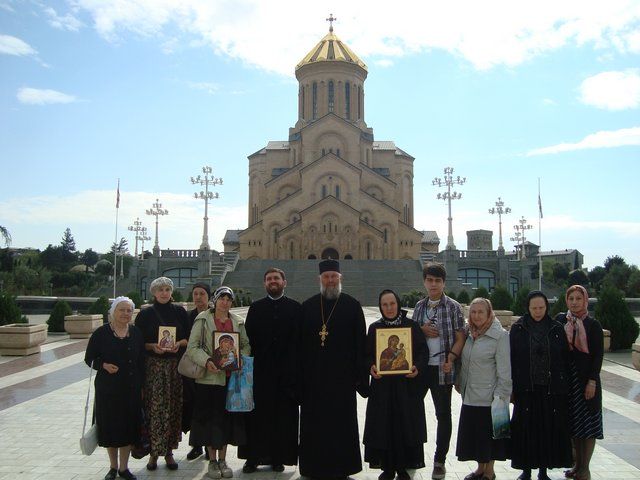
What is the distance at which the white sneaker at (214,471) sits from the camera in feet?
17.3

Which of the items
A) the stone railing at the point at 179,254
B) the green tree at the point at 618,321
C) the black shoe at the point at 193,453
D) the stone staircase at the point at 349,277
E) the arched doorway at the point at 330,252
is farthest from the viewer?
the stone railing at the point at 179,254

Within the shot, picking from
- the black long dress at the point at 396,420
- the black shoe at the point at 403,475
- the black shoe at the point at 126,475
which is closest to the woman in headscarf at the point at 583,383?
the black long dress at the point at 396,420

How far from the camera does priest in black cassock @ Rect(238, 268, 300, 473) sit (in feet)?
18.0

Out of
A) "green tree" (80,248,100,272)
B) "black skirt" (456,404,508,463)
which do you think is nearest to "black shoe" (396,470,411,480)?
"black skirt" (456,404,508,463)

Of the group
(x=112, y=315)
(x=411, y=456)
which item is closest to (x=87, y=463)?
(x=112, y=315)

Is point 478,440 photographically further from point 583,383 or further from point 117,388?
point 117,388

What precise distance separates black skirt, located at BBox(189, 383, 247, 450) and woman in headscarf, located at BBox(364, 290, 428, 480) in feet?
3.90

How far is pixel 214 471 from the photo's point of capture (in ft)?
17.4

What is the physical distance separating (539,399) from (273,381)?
94.6 inches

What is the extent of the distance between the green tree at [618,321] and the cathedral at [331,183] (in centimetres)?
2440

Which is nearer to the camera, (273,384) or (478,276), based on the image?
(273,384)

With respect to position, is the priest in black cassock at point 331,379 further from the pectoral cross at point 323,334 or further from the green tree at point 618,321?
the green tree at point 618,321

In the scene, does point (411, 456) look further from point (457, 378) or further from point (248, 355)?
point (248, 355)

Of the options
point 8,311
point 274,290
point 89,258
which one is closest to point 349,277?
point 8,311
